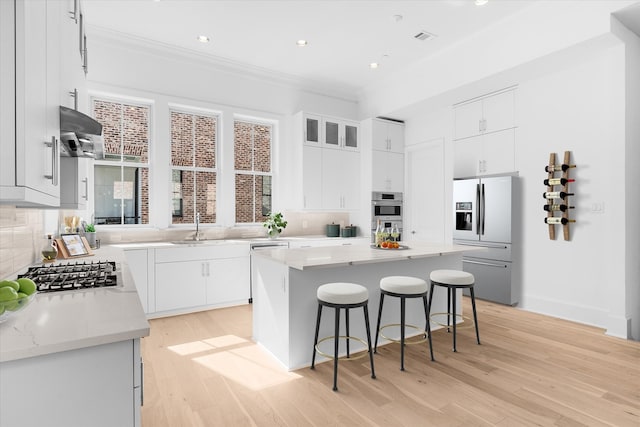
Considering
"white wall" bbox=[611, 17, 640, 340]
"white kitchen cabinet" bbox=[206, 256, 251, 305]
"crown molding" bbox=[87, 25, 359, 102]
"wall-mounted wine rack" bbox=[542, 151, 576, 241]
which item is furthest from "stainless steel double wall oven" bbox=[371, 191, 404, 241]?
"white wall" bbox=[611, 17, 640, 340]

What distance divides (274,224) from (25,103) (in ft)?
13.4

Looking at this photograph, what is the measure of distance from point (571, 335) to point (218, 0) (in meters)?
4.98

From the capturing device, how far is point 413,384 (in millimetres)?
2484

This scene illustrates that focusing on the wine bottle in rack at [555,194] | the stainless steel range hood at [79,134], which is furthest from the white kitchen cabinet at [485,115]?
→ the stainless steel range hood at [79,134]

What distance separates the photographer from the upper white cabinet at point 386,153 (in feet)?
18.9

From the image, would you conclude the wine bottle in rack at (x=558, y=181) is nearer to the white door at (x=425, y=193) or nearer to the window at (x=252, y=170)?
the white door at (x=425, y=193)

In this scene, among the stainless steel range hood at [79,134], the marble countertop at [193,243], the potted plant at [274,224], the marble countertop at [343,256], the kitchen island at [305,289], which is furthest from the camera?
the potted plant at [274,224]

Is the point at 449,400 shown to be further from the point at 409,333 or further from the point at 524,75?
the point at 524,75

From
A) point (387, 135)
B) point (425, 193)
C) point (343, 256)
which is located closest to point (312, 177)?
point (387, 135)

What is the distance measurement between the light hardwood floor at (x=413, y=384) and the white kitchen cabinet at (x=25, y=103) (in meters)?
1.64

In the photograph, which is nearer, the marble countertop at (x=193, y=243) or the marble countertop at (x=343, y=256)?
the marble countertop at (x=343, y=256)

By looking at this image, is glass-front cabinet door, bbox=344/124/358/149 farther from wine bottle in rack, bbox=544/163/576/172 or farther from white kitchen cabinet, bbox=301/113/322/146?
wine bottle in rack, bbox=544/163/576/172

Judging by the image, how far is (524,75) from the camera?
13.4 feet

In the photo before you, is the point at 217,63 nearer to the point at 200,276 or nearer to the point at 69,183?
the point at 200,276
